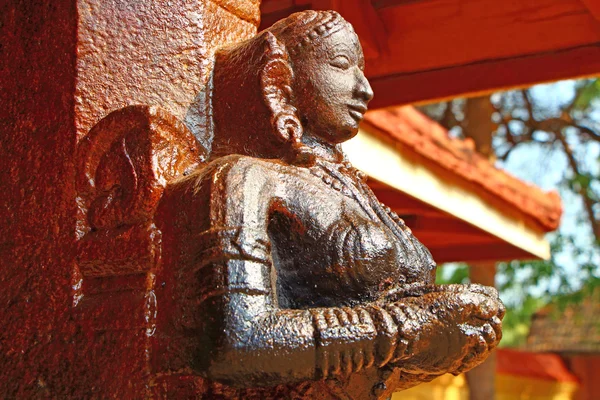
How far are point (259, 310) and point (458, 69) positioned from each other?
7.32ft

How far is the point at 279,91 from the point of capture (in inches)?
83.5

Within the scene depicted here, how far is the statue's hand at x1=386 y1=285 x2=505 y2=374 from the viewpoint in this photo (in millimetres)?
1814

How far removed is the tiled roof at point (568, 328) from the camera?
884cm

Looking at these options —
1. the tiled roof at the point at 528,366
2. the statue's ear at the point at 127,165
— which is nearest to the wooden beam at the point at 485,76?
the statue's ear at the point at 127,165

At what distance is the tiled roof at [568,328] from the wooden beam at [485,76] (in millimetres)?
5505

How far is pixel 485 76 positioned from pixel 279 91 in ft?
5.90

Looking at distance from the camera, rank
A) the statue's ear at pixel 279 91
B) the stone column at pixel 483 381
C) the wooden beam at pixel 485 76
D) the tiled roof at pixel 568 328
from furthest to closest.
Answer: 1. the tiled roof at pixel 568 328
2. the stone column at pixel 483 381
3. the wooden beam at pixel 485 76
4. the statue's ear at pixel 279 91

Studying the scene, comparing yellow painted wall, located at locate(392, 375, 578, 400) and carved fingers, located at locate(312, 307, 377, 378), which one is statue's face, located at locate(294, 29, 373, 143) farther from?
yellow painted wall, located at locate(392, 375, 578, 400)

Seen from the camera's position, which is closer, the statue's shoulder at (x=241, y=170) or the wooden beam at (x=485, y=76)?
the statue's shoulder at (x=241, y=170)

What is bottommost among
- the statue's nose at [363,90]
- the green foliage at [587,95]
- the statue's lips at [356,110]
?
the statue's lips at [356,110]

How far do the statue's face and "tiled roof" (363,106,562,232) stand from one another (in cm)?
168

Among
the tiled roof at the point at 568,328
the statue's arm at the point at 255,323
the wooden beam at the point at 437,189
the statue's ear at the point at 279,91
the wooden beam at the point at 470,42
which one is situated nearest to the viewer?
the statue's arm at the point at 255,323

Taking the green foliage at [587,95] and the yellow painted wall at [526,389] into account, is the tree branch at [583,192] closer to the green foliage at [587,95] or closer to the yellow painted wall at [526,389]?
the green foliage at [587,95]

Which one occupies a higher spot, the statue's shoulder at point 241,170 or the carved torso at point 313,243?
the statue's shoulder at point 241,170
